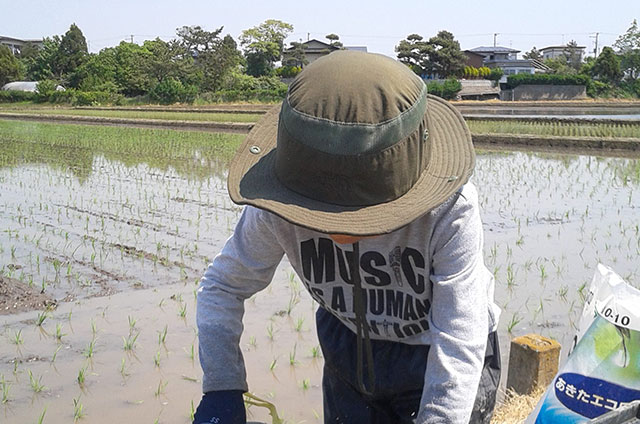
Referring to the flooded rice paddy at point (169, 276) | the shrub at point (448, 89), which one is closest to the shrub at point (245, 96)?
the shrub at point (448, 89)

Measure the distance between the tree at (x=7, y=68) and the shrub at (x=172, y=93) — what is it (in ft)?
46.9

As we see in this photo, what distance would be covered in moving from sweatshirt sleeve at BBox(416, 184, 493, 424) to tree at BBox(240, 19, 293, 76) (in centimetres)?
4337

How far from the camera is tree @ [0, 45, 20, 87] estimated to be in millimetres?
43438

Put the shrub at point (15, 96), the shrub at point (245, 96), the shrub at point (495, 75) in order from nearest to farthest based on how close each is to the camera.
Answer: the shrub at point (245, 96)
the shrub at point (15, 96)
the shrub at point (495, 75)

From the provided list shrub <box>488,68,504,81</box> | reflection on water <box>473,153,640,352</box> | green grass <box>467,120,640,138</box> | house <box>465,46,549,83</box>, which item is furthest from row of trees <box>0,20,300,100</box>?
reflection on water <box>473,153,640,352</box>

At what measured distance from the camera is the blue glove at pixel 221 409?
3.85 ft

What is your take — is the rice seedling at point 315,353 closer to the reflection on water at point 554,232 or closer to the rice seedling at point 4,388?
the reflection on water at point 554,232

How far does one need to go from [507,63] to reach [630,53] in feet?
40.0

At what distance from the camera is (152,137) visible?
14633 mm

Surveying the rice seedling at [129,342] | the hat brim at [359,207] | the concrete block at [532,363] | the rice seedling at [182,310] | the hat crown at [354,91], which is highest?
the hat crown at [354,91]

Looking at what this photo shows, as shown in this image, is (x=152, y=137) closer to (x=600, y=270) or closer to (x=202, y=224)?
(x=202, y=224)

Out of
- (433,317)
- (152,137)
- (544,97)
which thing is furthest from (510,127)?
(544,97)

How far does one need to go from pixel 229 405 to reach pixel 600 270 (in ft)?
2.37

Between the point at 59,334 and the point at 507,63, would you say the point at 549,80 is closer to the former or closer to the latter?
the point at 507,63
